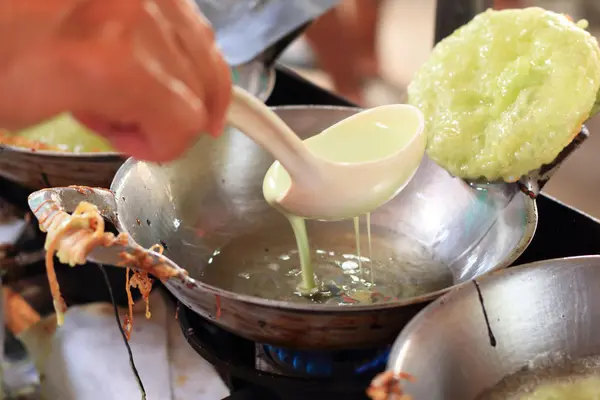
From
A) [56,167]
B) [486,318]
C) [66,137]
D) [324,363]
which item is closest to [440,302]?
[486,318]

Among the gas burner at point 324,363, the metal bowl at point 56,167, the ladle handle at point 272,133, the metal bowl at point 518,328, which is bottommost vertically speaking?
the gas burner at point 324,363

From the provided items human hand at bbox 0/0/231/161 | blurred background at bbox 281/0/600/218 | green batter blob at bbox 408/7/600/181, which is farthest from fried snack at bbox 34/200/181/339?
blurred background at bbox 281/0/600/218

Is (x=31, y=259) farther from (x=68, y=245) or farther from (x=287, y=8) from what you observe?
(x=287, y=8)

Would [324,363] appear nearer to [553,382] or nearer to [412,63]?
[553,382]

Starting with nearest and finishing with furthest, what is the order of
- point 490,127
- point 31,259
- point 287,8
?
point 490,127
point 31,259
point 287,8

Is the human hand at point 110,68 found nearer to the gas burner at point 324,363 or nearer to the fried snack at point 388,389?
the fried snack at point 388,389

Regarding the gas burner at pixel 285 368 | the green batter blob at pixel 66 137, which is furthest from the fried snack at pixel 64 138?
the gas burner at pixel 285 368

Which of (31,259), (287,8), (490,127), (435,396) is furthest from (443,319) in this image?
(287,8)

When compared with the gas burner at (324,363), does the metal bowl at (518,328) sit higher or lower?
higher
